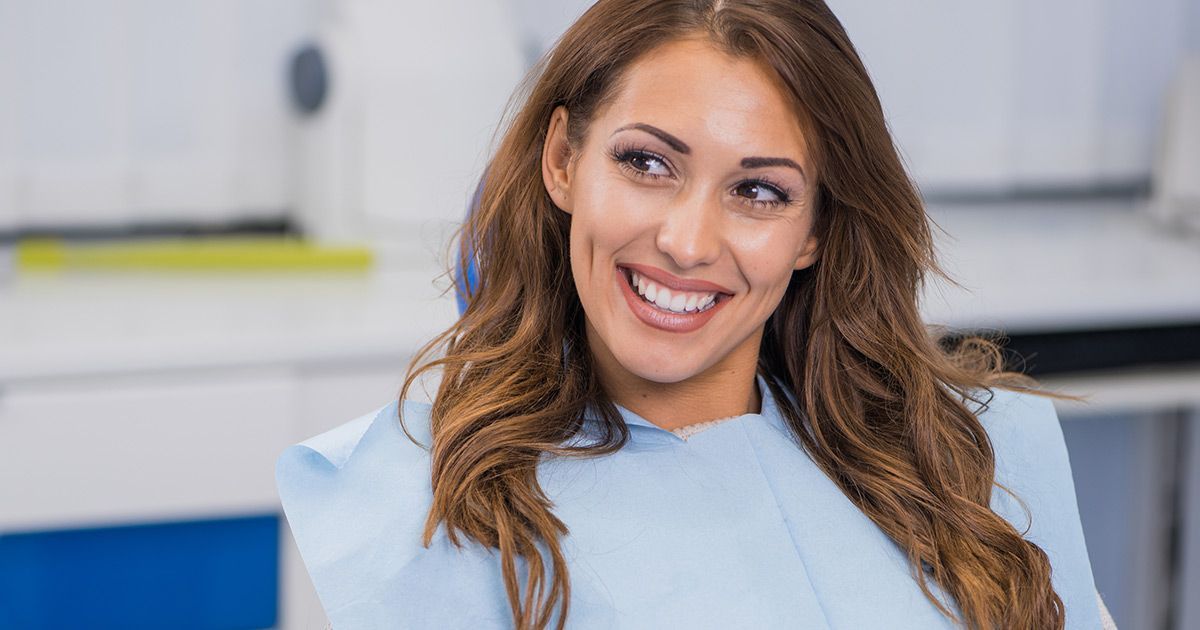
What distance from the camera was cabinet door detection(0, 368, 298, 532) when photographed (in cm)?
157

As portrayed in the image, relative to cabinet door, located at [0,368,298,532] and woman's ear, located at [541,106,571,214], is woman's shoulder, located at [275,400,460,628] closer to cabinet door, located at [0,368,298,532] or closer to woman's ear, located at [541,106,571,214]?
woman's ear, located at [541,106,571,214]

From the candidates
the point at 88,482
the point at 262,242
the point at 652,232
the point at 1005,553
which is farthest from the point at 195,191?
the point at 1005,553

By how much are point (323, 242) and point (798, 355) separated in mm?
1029

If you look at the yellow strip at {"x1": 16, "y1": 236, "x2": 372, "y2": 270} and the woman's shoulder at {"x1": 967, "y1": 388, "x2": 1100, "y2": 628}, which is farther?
the yellow strip at {"x1": 16, "y1": 236, "x2": 372, "y2": 270}

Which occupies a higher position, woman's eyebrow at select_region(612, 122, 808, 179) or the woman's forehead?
the woman's forehead

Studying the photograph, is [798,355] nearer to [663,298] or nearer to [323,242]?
[663,298]

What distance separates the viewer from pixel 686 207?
968 millimetres

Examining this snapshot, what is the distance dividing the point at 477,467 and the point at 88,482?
81 centimetres

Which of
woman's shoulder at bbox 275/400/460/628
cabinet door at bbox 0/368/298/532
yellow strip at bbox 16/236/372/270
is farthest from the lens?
yellow strip at bbox 16/236/372/270

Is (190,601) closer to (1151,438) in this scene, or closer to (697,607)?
(697,607)

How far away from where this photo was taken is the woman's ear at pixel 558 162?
3.47 feet

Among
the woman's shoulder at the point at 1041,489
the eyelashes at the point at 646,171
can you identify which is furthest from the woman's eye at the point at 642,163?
the woman's shoulder at the point at 1041,489

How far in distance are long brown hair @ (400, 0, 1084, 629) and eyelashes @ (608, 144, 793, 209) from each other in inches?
1.6

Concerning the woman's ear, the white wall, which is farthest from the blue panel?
the woman's ear
